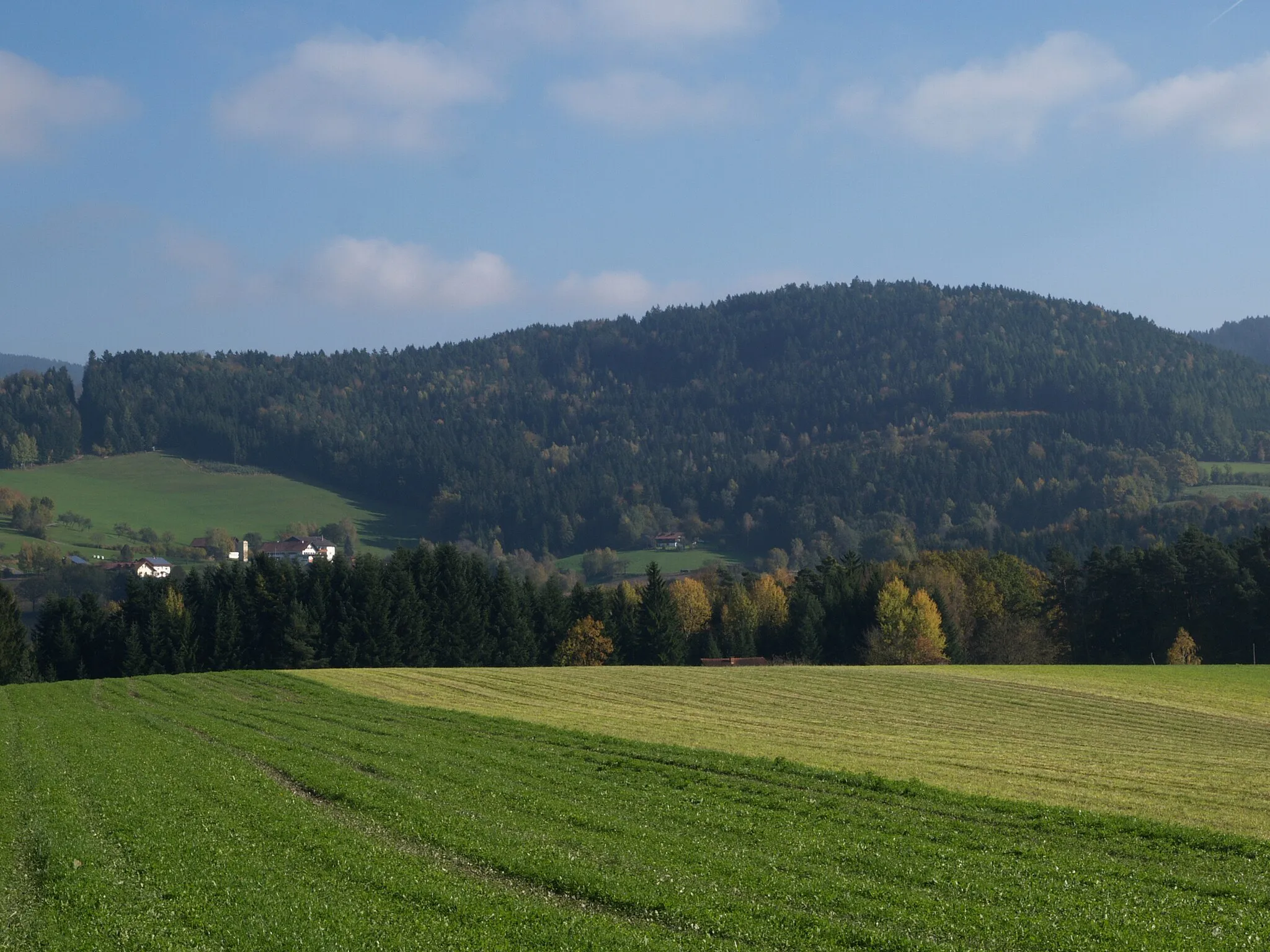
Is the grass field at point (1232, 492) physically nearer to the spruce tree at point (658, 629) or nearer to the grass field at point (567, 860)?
the spruce tree at point (658, 629)

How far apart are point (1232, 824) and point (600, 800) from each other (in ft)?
36.3

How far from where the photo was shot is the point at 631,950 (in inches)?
474

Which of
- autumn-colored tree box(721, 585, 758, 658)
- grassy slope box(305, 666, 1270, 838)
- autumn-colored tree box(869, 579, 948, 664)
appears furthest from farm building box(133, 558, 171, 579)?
grassy slope box(305, 666, 1270, 838)

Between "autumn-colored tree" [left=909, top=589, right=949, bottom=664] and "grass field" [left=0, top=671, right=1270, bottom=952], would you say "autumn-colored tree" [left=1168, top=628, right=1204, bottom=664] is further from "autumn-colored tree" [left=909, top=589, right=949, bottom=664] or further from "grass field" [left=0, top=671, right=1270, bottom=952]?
"grass field" [left=0, top=671, right=1270, bottom=952]

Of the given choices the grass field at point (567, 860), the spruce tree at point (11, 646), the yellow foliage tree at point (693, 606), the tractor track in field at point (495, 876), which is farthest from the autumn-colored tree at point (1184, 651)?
the tractor track in field at point (495, 876)

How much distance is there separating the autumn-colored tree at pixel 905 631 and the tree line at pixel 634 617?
5.6 inches

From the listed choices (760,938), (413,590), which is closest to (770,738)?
(760,938)

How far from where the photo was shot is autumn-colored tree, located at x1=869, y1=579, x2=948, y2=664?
94125 millimetres

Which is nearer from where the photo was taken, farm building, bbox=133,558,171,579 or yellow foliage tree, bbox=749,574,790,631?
yellow foliage tree, bbox=749,574,790,631

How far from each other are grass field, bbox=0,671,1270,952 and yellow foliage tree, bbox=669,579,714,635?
84968 mm

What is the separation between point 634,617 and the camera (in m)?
97.0

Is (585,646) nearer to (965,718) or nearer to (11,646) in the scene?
(11,646)

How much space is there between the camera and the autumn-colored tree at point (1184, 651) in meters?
90.1

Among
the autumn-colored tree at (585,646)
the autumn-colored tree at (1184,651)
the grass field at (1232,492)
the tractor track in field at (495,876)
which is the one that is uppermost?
the grass field at (1232,492)
